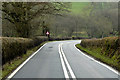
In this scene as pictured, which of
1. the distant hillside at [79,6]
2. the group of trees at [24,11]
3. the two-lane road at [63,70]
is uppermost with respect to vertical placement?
the distant hillside at [79,6]

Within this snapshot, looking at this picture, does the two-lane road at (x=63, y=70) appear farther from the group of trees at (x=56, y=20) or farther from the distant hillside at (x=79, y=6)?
the distant hillside at (x=79, y=6)

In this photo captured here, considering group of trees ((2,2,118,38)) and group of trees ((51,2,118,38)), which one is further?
group of trees ((51,2,118,38))

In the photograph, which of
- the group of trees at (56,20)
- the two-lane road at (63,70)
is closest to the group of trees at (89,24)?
the group of trees at (56,20)

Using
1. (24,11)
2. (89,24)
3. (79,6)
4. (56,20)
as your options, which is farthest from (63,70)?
(79,6)

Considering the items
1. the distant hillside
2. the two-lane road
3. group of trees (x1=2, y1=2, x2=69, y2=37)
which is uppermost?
the distant hillside

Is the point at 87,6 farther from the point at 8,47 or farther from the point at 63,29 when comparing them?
the point at 8,47

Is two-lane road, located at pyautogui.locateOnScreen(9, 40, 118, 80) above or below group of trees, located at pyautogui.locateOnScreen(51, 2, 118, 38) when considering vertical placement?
below

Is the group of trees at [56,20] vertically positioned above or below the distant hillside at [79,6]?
below

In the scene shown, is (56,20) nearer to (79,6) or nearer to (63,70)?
(79,6)

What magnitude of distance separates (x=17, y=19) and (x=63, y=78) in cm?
1939

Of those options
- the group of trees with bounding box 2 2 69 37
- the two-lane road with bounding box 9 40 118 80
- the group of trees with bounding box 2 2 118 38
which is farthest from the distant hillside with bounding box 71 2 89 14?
the two-lane road with bounding box 9 40 118 80

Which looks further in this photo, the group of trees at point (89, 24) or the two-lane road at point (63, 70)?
the group of trees at point (89, 24)

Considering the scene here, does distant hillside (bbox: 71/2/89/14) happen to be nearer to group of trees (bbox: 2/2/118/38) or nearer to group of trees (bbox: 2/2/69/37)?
group of trees (bbox: 2/2/118/38)

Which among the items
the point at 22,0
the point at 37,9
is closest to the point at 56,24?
the point at 37,9
